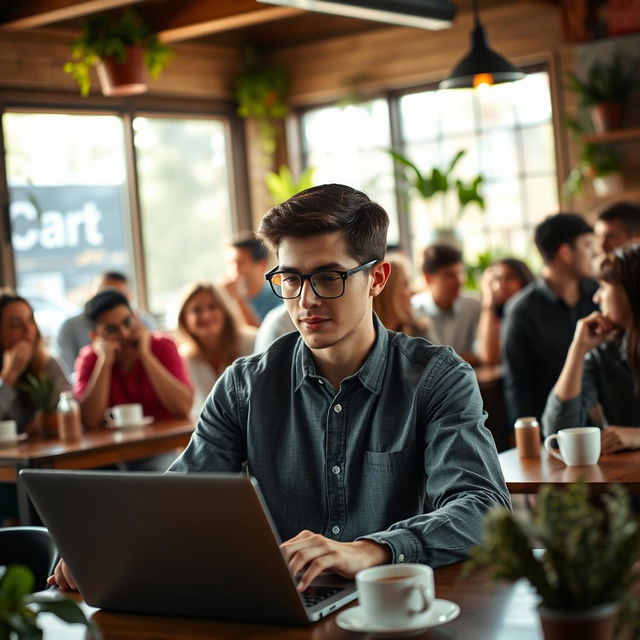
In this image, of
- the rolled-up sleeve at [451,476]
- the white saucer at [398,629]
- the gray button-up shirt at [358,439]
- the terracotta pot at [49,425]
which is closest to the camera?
the white saucer at [398,629]

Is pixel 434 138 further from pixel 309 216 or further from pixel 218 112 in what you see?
pixel 309 216

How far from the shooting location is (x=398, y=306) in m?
4.70

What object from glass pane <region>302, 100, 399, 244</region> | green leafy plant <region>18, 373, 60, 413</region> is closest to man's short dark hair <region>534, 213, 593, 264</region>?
green leafy plant <region>18, 373, 60, 413</region>

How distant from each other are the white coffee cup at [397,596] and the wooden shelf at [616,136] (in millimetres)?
5850

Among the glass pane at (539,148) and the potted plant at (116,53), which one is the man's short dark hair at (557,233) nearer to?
the glass pane at (539,148)

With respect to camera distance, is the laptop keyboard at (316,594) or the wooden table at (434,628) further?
the laptop keyboard at (316,594)

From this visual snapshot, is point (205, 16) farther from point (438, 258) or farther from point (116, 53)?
point (438, 258)

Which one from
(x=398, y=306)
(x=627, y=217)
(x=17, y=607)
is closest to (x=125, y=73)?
(x=398, y=306)

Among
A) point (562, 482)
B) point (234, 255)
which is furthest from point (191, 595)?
point (234, 255)

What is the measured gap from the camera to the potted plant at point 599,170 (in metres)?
7.09

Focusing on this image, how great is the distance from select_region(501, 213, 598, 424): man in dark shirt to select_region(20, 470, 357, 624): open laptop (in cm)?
310

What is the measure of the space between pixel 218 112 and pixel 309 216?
6569 mm

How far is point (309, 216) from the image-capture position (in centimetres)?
212

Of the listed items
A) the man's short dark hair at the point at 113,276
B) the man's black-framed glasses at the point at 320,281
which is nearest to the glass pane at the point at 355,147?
the man's short dark hair at the point at 113,276
